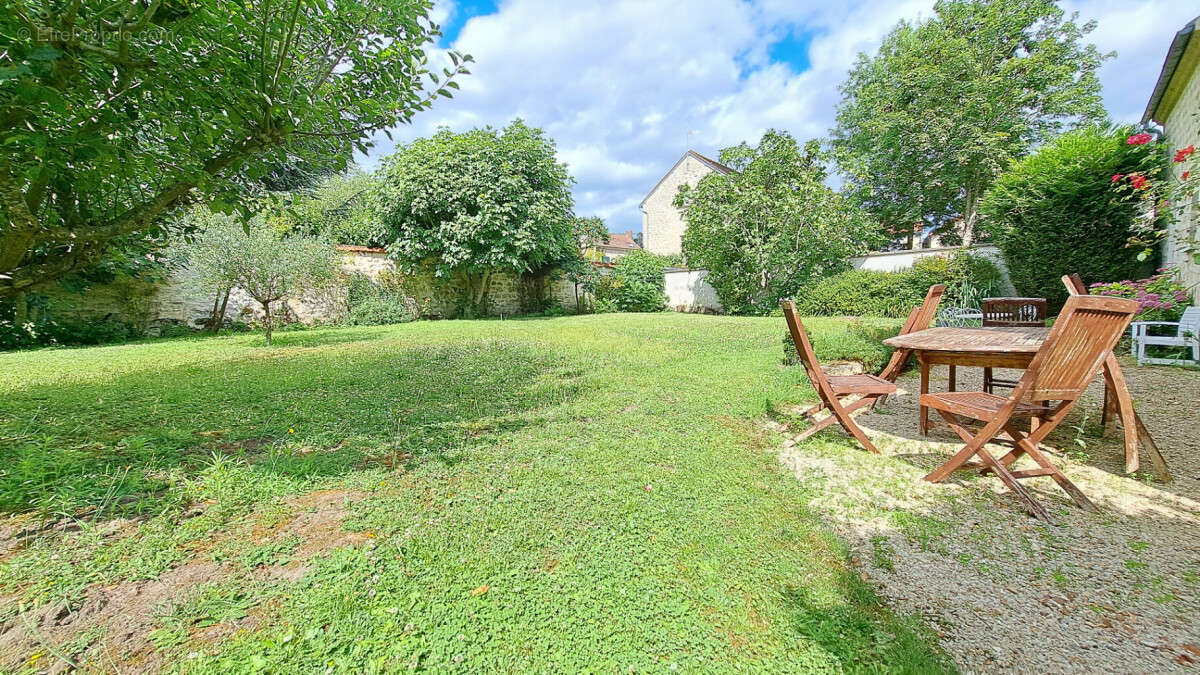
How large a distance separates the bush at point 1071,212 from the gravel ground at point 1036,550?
7.64m

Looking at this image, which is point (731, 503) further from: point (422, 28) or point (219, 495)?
point (422, 28)

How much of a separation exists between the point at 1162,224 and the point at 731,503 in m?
11.0

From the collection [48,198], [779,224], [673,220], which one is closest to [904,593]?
[48,198]

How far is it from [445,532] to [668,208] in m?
27.7

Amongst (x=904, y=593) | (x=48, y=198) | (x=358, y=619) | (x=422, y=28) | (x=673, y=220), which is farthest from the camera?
(x=673, y=220)

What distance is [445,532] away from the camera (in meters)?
2.18

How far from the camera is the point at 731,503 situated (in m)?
2.53

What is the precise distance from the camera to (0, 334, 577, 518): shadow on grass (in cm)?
252

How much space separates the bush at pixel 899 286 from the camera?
11016mm

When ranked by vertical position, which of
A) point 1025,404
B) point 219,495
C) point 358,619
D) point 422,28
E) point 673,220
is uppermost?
point 673,220

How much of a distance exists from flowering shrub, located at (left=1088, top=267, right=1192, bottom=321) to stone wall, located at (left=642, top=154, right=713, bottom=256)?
20.1 meters

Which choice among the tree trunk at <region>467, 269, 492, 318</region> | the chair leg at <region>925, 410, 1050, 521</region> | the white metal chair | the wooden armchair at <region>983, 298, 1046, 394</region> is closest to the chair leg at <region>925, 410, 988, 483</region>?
the chair leg at <region>925, 410, 1050, 521</region>

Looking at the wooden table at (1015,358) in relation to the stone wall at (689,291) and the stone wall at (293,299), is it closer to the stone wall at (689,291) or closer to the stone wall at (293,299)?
the stone wall at (293,299)

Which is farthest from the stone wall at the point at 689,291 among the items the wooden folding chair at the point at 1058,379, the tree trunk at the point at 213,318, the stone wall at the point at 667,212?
the tree trunk at the point at 213,318
